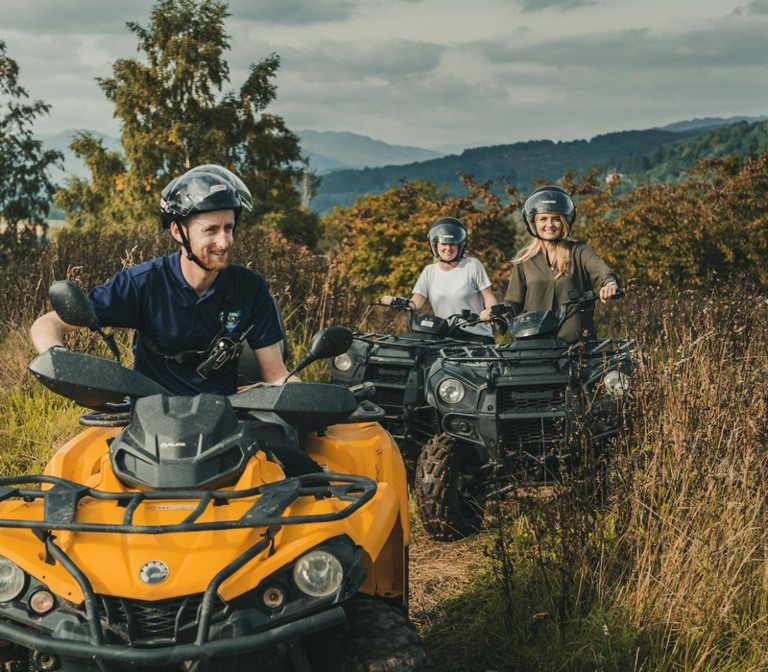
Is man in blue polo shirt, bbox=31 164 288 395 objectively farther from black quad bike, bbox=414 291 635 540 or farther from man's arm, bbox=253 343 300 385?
black quad bike, bbox=414 291 635 540

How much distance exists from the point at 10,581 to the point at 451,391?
4.01 metres

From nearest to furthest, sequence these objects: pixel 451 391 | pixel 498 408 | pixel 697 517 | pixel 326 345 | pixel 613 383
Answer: pixel 326 345, pixel 697 517, pixel 613 383, pixel 498 408, pixel 451 391

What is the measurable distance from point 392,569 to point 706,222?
18.2 m

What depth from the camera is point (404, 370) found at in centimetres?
784

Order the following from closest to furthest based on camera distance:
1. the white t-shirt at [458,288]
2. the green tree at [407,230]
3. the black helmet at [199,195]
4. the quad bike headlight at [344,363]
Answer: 1. the black helmet at [199,195]
2. the quad bike headlight at [344,363]
3. the white t-shirt at [458,288]
4. the green tree at [407,230]

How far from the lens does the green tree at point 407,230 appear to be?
22812 millimetres

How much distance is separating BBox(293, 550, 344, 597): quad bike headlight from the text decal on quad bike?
0.33m

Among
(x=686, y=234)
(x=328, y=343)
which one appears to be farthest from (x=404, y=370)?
(x=686, y=234)

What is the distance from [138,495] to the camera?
275cm

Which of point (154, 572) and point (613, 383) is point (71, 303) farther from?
point (613, 383)

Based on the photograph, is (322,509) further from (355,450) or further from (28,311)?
(28,311)

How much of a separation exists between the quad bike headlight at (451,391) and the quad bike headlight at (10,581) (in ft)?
13.0

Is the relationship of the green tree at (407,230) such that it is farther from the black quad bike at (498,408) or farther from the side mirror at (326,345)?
the side mirror at (326,345)

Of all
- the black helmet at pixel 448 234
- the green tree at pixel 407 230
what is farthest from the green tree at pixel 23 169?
the black helmet at pixel 448 234
